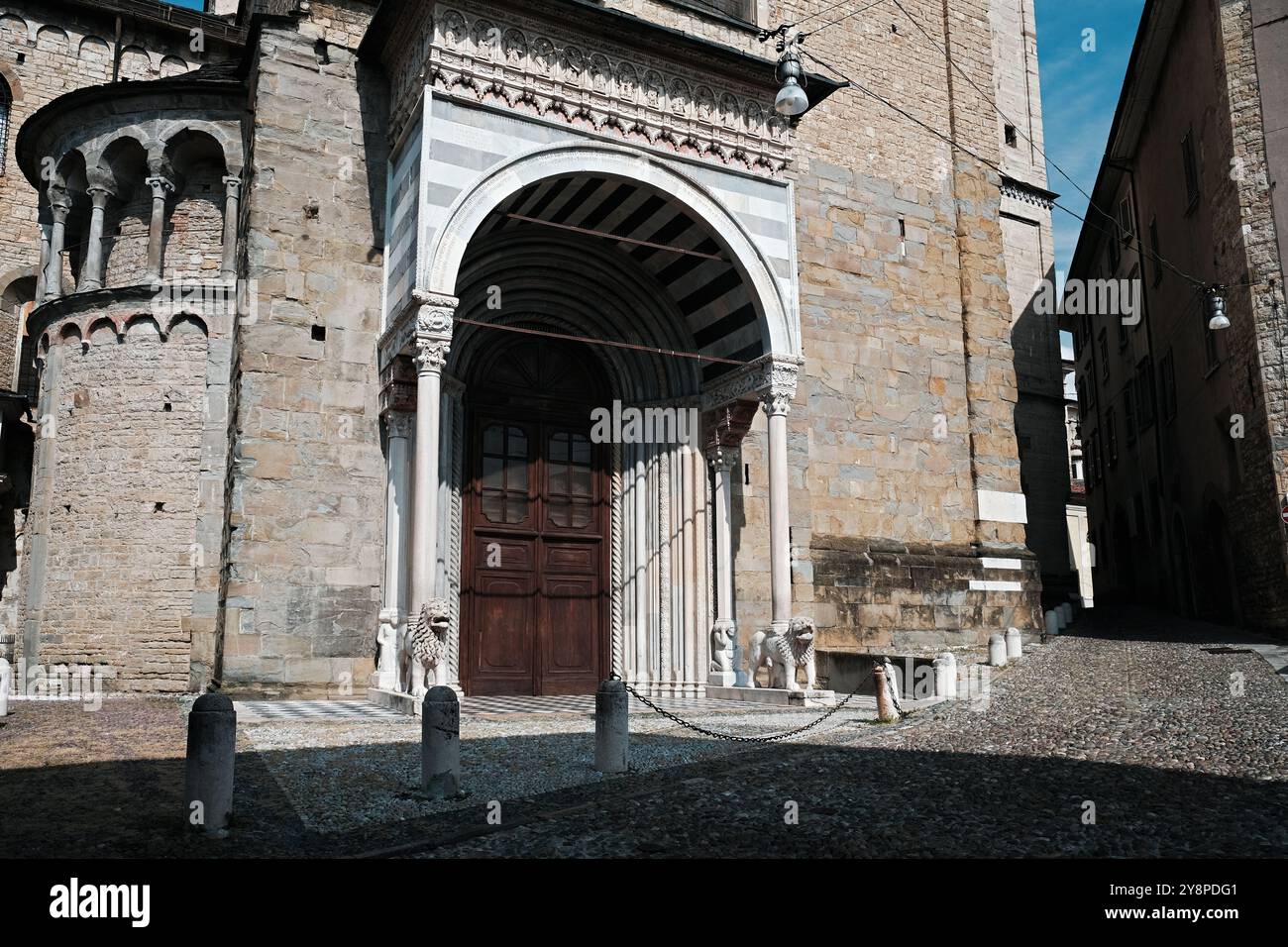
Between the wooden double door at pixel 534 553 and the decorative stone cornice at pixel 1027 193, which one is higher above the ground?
the decorative stone cornice at pixel 1027 193

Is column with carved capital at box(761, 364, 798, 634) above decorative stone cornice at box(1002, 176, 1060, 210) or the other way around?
the other way around

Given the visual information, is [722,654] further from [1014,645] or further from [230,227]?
[230,227]

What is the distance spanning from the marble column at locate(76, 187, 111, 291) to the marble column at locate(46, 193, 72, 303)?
67 cm

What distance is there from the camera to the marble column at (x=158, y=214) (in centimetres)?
1441

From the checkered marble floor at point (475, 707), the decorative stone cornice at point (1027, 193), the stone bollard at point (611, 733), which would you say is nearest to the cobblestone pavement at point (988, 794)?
the stone bollard at point (611, 733)

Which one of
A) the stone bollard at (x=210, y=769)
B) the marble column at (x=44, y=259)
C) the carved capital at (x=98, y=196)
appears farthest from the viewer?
the marble column at (x=44, y=259)

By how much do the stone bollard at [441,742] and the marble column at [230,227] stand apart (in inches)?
409

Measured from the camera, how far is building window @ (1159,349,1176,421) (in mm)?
21344

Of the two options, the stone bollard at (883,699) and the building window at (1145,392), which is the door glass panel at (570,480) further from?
the building window at (1145,392)

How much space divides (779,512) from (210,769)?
8.63 meters

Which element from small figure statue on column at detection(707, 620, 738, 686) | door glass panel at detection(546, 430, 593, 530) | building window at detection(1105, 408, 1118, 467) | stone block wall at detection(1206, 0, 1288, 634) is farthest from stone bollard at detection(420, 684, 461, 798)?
building window at detection(1105, 408, 1118, 467)

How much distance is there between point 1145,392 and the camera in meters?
24.2

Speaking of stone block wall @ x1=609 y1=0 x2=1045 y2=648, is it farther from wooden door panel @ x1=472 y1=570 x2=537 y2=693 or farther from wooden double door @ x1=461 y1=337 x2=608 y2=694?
wooden door panel @ x1=472 y1=570 x2=537 y2=693
